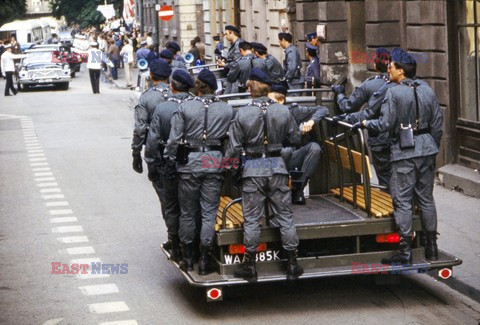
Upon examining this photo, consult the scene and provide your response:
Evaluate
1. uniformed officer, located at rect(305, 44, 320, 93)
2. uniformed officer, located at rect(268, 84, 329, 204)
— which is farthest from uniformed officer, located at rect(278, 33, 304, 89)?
uniformed officer, located at rect(268, 84, 329, 204)

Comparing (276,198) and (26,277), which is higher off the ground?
(276,198)

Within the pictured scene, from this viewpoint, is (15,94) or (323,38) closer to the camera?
(323,38)

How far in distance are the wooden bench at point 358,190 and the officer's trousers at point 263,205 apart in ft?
2.84

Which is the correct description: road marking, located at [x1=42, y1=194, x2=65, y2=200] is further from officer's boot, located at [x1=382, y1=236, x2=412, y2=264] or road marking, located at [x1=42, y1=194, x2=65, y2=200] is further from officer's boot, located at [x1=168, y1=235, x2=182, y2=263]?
officer's boot, located at [x1=382, y1=236, x2=412, y2=264]

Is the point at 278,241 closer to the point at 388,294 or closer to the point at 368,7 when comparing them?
the point at 388,294

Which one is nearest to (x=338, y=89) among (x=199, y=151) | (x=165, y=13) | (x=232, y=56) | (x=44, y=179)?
(x=199, y=151)

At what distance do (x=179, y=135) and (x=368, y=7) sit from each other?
426 inches

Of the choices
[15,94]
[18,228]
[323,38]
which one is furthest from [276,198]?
[15,94]

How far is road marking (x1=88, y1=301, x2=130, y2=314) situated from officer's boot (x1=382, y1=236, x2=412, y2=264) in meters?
2.38

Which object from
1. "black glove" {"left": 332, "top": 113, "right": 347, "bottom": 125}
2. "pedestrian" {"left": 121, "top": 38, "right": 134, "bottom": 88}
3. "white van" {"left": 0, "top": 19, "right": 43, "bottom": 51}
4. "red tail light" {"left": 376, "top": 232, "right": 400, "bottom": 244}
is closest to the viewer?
"red tail light" {"left": 376, "top": 232, "right": 400, "bottom": 244}

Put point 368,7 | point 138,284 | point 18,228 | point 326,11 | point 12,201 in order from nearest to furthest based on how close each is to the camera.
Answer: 1. point 138,284
2. point 18,228
3. point 12,201
4. point 368,7
5. point 326,11

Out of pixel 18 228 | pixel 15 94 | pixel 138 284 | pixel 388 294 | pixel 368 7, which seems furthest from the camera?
pixel 15 94

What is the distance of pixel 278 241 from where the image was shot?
31.9ft

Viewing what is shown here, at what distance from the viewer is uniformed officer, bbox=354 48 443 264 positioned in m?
9.99
